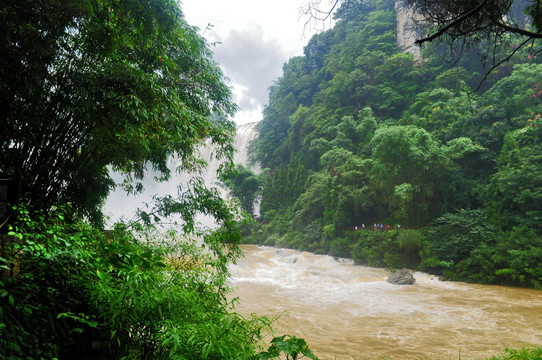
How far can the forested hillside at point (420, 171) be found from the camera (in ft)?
33.9

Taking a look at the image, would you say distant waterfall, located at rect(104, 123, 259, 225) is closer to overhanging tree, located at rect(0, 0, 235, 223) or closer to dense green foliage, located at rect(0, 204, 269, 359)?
overhanging tree, located at rect(0, 0, 235, 223)

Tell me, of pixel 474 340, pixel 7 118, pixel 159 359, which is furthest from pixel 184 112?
pixel 474 340

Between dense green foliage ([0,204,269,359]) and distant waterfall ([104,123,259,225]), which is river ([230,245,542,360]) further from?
distant waterfall ([104,123,259,225])

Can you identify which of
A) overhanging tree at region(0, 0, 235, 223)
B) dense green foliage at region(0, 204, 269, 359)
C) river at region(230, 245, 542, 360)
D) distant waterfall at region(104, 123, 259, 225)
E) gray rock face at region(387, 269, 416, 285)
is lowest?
river at region(230, 245, 542, 360)

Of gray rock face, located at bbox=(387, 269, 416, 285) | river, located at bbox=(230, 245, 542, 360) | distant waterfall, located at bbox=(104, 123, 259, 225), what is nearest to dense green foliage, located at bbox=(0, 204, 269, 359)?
river, located at bbox=(230, 245, 542, 360)

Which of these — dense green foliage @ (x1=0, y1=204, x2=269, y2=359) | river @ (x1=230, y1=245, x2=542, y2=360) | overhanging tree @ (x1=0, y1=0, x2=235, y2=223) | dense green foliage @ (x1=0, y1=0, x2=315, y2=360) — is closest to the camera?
dense green foliage @ (x1=0, y1=204, x2=269, y2=359)

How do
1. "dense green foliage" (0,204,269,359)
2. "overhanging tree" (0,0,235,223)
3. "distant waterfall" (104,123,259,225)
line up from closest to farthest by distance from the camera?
"dense green foliage" (0,204,269,359) → "overhanging tree" (0,0,235,223) → "distant waterfall" (104,123,259,225)

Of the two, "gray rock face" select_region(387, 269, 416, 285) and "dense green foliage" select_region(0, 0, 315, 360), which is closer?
"dense green foliage" select_region(0, 0, 315, 360)

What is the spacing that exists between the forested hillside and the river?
1.42 meters

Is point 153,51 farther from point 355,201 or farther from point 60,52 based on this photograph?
point 355,201

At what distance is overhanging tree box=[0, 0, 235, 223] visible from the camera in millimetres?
3064

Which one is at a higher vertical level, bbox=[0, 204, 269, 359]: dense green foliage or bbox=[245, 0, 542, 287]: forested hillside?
bbox=[245, 0, 542, 287]: forested hillside

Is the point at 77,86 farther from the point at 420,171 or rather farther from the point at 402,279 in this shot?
the point at 420,171

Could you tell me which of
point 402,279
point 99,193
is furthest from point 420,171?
point 99,193
